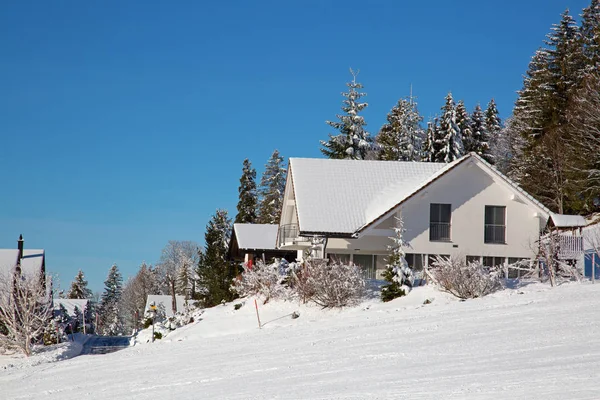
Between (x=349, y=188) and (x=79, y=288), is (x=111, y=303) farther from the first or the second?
(x=349, y=188)

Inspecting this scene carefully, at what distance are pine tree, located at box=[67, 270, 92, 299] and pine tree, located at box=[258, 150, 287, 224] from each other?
36932 millimetres

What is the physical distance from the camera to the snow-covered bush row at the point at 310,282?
25.5m

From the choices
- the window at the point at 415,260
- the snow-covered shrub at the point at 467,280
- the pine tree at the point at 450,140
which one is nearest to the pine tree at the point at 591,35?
the pine tree at the point at 450,140

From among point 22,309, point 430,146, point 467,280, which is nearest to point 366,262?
point 467,280

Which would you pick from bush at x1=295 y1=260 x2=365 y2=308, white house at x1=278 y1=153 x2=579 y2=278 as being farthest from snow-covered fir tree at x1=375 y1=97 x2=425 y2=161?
bush at x1=295 y1=260 x2=365 y2=308

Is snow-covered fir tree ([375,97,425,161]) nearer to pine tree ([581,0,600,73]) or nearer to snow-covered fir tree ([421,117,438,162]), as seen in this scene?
snow-covered fir tree ([421,117,438,162])

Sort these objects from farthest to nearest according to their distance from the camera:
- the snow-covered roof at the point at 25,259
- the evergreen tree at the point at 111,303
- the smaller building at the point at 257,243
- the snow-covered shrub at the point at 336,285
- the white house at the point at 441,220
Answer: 1. the evergreen tree at the point at 111,303
2. the smaller building at the point at 257,243
3. the snow-covered roof at the point at 25,259
4. the white house at the point at 441,220
5. the snow-covered shrub at the point at 336,285

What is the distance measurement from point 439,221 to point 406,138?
2726 centimetres

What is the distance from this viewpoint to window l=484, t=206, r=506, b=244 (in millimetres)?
32156

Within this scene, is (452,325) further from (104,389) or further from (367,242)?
(367,242)

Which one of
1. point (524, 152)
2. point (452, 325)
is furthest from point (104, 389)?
point (524, 152)

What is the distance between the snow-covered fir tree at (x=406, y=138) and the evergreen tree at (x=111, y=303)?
44.4 meters

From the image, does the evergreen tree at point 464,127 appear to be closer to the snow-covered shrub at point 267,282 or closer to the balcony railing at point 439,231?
the balcony railing at point 439,231

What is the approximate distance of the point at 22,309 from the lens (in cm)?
3425
